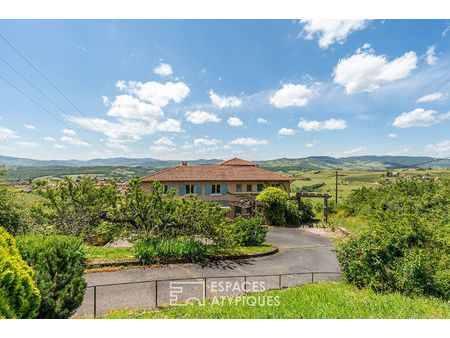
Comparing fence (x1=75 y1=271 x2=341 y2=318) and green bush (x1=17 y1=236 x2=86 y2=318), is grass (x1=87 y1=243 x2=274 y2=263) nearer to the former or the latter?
fence (x1=75 y1=271 x2=341 y2=318)

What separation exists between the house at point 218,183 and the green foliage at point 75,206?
12.1 meters

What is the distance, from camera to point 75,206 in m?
11.1

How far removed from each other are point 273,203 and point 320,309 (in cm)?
1814

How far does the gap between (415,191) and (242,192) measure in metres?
20.6

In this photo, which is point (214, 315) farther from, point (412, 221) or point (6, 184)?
point (6, 184)

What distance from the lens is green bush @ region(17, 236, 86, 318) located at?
196 inches

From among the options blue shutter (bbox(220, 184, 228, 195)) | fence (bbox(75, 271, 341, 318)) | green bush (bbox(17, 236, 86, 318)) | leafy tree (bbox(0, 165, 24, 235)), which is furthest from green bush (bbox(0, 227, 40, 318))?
blue shutter (bbox(220, 184, 228, 195))

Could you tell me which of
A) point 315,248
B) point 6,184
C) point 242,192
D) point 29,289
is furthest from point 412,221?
point 6,184

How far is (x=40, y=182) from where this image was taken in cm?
919

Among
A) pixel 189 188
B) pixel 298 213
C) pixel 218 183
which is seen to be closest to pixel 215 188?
pixel 218 183

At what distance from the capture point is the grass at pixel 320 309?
5.59 metres

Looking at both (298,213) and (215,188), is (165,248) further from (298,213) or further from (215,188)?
(298,213)

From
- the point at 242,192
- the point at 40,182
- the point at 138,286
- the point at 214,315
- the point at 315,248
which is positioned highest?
the point at 40,182

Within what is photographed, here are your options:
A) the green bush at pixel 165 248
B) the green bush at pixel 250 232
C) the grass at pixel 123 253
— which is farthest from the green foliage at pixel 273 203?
the green bush at pixel 165 248
